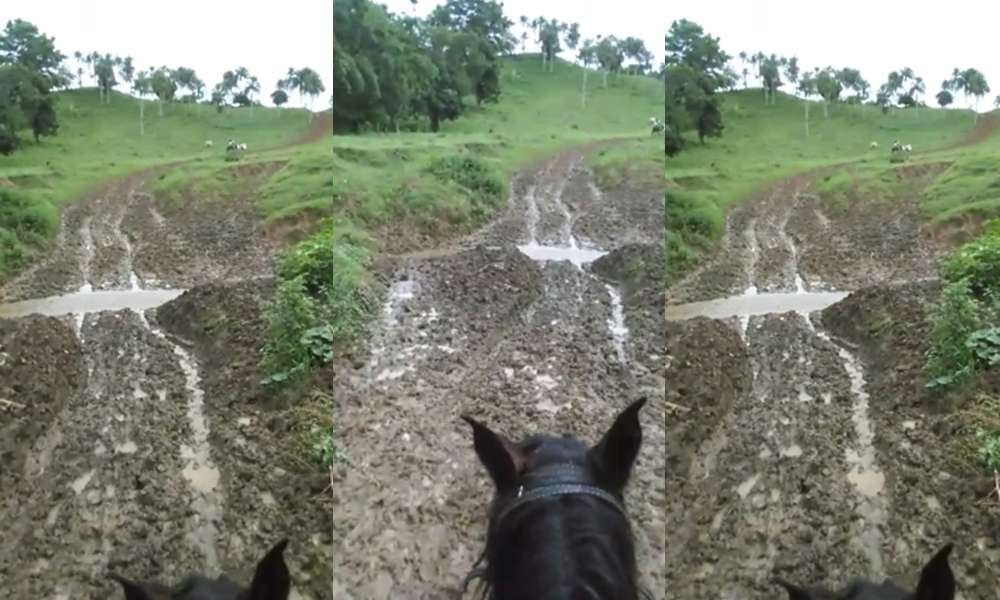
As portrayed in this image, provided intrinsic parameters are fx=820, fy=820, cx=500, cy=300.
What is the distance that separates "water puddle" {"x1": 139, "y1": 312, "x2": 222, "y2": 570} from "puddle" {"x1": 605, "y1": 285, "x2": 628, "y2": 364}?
3.17ft

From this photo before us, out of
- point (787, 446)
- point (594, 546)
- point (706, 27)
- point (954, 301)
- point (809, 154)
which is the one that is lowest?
point (787, 446)

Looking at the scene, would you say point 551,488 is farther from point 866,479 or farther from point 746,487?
point 866,479

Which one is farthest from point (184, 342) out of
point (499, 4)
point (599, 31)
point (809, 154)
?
point (809, 154)

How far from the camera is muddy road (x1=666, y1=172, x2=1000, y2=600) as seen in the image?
5.49 ft

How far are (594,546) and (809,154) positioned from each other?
3.86 ft

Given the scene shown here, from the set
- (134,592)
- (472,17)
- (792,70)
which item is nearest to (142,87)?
(472,17)

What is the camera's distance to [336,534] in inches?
71.1

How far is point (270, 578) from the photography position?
122 cm

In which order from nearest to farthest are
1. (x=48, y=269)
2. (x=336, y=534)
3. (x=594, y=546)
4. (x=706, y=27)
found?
(x=594, y=546) < (x=706, y=27) < (x=336, y=534) < (x=48, y=269)

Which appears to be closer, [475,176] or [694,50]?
[694,50]

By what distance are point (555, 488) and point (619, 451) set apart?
0.13 meters

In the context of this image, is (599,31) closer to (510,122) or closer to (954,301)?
(510,122)

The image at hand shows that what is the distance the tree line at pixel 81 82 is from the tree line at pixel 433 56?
0.11 meters

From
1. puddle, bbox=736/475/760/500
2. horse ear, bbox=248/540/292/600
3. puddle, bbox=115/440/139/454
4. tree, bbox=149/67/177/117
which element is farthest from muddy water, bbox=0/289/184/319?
puddle, bbox=736/475/760/500
